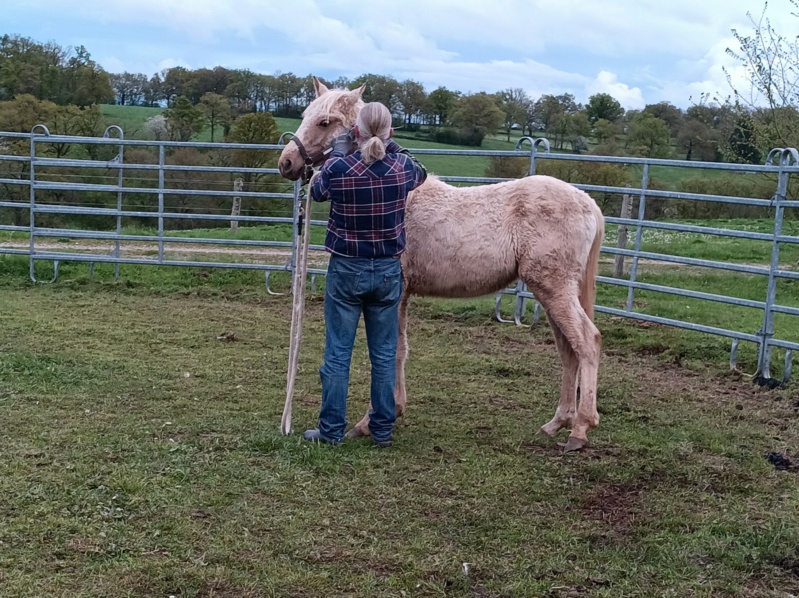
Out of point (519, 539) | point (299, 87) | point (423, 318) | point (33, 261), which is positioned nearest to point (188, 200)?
point (299, 87)

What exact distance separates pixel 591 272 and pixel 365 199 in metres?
1.58

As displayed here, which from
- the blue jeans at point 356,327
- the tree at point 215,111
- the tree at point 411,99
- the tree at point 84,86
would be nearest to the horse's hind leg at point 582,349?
the blue jeans at point 356,327

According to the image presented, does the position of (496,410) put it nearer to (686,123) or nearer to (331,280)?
(331,280)

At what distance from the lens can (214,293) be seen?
364 inches

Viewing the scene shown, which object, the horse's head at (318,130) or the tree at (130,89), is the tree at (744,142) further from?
the tree at (130,89)

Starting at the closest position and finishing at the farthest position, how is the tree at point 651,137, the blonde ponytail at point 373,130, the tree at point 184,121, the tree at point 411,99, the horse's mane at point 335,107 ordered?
the blonde ponytail at point 373,130, the horse's mane at point 335,107, the tree at point 411,99, the tree at point 651,137, the tree at point 184,121

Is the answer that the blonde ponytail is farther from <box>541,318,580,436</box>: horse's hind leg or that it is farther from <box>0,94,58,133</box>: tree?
<box>0,94,58,133</box>: tree

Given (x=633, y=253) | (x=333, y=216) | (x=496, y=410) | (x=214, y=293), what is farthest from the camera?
(x=214, y=293)

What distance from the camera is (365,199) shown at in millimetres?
4062

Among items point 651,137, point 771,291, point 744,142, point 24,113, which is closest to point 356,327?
point 771,291

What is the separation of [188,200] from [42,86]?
15.3 m

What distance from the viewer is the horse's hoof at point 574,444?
A: 4.40m

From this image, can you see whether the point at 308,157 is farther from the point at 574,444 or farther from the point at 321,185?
the point at 574,444

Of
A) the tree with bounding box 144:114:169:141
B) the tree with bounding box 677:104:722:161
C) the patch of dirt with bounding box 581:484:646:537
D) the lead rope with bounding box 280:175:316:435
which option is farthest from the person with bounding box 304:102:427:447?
the tree with bounding box 144:114:169:141
